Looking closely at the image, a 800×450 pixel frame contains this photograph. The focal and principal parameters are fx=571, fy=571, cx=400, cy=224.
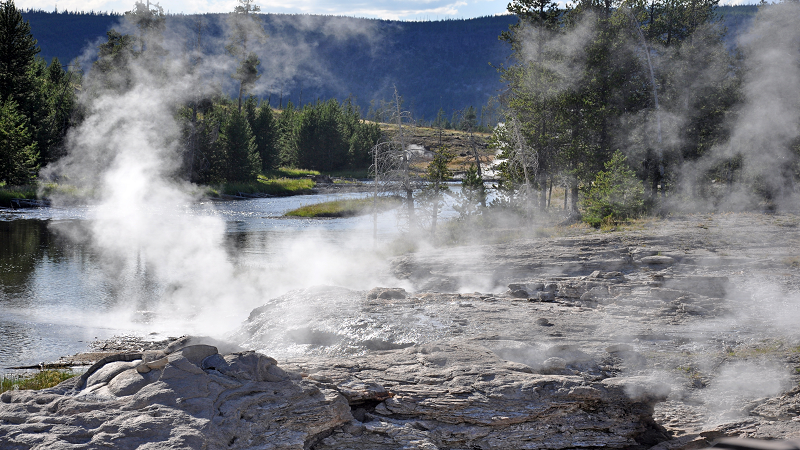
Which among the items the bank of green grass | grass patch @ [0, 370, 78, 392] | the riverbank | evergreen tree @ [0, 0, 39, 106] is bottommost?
grass patch @ [0, 370, 78, 392]

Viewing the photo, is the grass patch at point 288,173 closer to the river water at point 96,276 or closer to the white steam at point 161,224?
the white steam at point 161,224

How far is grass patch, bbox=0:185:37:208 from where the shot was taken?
37.0 m

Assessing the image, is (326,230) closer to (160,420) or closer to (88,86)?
(160,420)

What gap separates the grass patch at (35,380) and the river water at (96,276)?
1233 millimetres

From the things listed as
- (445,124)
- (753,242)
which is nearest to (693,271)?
(753,242)

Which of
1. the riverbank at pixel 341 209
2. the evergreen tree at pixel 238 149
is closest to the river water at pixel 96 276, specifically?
the riverbank at pixel 341 209

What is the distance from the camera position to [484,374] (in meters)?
6.71

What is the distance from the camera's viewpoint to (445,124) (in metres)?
137

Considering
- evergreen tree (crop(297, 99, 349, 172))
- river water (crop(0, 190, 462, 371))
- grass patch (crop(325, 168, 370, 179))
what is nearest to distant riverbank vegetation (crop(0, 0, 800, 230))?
river water (crop(0, 190, 462, 371))

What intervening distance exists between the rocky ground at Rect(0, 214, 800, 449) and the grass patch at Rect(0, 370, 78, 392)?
8.19ft

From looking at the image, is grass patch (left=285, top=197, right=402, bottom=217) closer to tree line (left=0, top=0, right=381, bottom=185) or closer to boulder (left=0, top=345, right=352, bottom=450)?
tree line (left=0, top=0, right=381, bottom=185)

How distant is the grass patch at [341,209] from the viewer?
40.6 meters

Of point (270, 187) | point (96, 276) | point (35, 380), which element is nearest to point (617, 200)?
point (35, 380)

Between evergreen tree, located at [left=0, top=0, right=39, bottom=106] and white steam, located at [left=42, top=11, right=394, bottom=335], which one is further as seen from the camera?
evergreen tree, located at [left=0, top=0, right=39, bottom=106]
